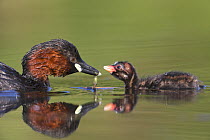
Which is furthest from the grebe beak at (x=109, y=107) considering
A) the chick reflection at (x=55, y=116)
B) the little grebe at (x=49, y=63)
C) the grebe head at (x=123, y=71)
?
the grebe head at (x=123, y=71)

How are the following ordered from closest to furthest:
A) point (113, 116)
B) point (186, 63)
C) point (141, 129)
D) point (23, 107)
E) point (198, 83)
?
point (141, 129) → point (113, 116) → point (23, 107) → point (198, 83) → point (186, 63)

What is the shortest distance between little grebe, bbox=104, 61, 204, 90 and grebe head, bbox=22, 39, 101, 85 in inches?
18.6

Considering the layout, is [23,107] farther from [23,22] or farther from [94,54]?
[23,22]

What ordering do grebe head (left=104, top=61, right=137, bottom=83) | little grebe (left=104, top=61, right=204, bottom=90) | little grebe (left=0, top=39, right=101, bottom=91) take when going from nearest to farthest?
little grebe (left=104, top=61, right=204, bottom=90) < little grebe (left=0, top=39, right=101, bottom=91) < grebe head (left=104, top=61, right=137, bottom=83)

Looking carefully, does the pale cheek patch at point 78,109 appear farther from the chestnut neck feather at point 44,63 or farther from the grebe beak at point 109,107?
the chestnut neck feather at point 44,63

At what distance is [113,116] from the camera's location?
7.88 metres

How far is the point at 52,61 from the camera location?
1011 centimetres

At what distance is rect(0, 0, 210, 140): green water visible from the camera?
7211 millimetres

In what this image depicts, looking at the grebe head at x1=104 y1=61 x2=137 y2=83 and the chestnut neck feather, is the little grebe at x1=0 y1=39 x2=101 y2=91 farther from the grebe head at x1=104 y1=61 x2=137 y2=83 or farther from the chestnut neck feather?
the grebe head at x1=104 y1=61 x2=137 y2=83

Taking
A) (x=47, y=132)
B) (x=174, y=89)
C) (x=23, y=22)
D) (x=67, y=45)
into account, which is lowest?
(x=47, y=132)

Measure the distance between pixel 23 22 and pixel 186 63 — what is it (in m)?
8.74

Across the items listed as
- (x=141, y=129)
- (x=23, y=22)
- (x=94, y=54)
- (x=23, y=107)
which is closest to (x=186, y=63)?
(x=94, y=54)

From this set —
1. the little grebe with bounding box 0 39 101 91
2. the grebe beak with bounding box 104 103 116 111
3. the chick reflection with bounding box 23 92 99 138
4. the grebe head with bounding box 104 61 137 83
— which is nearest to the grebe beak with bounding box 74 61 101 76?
the little grebe with bounding box 0 39 101 91

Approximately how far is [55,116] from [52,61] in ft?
7.83
